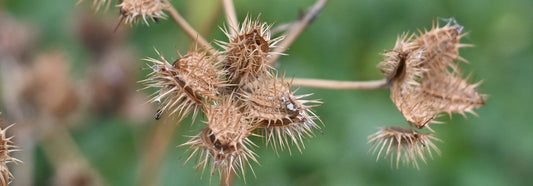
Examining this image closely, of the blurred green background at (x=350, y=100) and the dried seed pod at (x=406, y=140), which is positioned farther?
the blurred green background at (x=350, y=100)

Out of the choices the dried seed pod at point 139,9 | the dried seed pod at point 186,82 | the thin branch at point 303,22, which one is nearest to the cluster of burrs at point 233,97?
the dried seed pod at point 186,82

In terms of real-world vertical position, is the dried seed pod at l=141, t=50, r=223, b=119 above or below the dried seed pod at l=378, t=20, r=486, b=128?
above

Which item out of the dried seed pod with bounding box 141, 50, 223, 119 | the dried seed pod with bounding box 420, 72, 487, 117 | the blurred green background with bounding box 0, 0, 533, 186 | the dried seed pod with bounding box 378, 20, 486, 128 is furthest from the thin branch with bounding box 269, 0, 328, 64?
the blurred green background with bounding box 0, 0, 533, 186

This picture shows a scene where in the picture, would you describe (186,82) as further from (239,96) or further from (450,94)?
(450,94)

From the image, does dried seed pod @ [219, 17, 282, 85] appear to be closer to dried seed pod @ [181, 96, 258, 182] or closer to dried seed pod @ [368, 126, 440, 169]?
dried seed pod @ [181, 96, 258, 182]

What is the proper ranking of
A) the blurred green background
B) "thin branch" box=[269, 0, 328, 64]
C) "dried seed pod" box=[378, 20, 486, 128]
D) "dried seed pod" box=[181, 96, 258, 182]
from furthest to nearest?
the blurred green background
"thin branch" box=[269, 0, 328, 64]
"dried seed pod" box=[378, 20, 486, 128]
"dried seed pod" box=[181, 96, 258, 182]

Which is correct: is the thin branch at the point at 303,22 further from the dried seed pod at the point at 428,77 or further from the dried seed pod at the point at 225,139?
the dried seed pod at the point at 225,139
